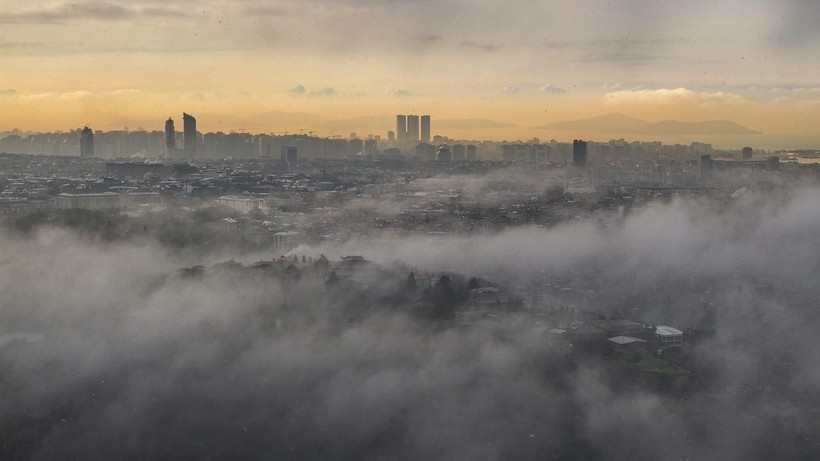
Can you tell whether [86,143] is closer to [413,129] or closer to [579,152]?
[413,129]

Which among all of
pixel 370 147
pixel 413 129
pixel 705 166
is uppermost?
pixel 413 129

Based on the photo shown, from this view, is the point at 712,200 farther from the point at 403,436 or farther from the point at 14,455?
the point at 14,455

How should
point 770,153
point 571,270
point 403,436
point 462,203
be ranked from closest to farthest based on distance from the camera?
1. point 403,436
2. point 571,270
3. point 770,153
4. point 462,203

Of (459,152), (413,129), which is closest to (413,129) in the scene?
(413,129)

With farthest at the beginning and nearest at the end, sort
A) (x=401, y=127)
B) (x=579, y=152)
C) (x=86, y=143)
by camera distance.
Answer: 1. (x=86, y=143)
2. (x=401, y=127)
3. (x=579, y=152)

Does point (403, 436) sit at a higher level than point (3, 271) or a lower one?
lower

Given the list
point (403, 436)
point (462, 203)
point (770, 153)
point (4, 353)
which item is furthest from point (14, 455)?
point (770, 153)
